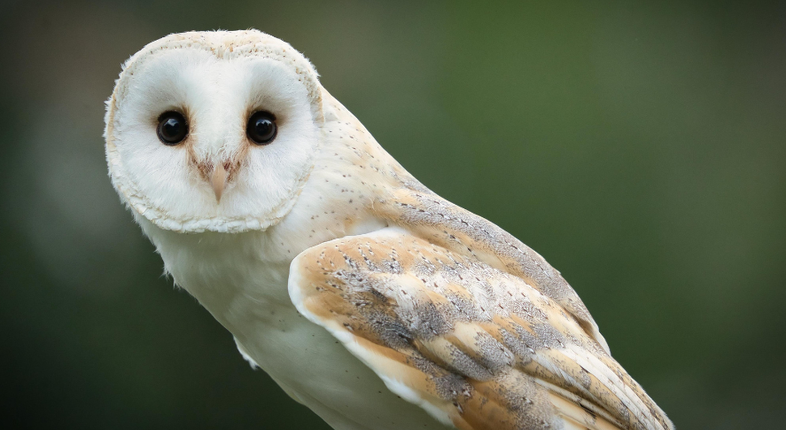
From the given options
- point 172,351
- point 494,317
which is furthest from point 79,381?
point 494,317

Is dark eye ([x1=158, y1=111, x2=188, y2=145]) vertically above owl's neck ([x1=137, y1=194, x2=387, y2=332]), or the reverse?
dark eye ([x1=158, y1=111, x2=188, y2=145])

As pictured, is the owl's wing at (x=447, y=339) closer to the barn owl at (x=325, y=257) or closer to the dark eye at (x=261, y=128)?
the barn owl at (x=325, y=257)

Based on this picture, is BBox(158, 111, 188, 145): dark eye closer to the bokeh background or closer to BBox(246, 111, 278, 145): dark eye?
BBox(246, 111, 278, 145): dark eye

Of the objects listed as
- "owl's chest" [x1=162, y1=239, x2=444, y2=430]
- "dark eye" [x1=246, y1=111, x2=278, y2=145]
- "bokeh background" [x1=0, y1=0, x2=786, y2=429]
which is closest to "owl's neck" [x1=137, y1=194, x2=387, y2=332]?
"owl's chest" [x1=162, y1=239, x2=444, y2=430]

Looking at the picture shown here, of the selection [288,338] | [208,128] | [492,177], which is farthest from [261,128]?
[492,177]

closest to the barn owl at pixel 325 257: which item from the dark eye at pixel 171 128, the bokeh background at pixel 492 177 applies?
the dark eye at pixel 171 128

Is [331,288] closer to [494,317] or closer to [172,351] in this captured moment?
[494,317]

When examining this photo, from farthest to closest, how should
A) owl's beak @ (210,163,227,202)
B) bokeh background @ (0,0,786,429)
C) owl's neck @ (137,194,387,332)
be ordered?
bokeh background @ (0,0,786,429), owl's neck @ (137,194,387,332), owl's beak @ (210,163,227,202)

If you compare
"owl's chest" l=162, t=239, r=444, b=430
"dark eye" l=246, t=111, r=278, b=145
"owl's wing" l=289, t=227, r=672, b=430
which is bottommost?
"owl's chest" l=162, t=239, r=444, b=430
